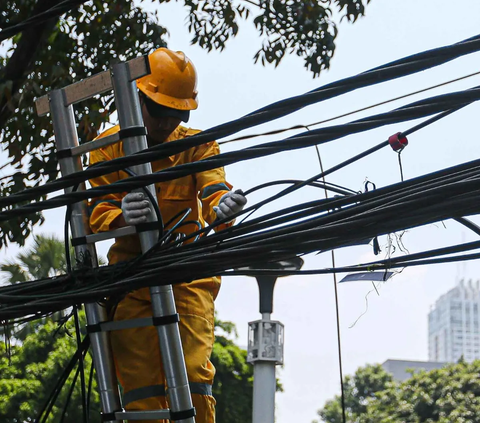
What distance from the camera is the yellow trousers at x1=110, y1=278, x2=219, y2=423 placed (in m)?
3.54

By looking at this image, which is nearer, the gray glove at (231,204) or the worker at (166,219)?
the gray glove at (231,204)

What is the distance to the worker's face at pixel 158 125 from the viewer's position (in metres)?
3.84

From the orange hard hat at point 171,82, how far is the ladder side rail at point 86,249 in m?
0.41

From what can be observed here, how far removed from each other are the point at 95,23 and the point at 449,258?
4853mm

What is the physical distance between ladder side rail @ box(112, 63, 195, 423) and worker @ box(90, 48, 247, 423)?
0.17m

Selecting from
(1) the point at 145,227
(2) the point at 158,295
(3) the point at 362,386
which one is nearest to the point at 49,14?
(1) the point at 145,227

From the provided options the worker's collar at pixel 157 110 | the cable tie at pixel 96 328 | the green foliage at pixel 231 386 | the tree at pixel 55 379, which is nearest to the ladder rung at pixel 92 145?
the worker's collar at pixel 157 110

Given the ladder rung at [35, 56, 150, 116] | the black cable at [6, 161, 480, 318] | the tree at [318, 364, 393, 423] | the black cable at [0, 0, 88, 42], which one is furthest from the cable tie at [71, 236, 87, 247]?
the tree at [318, 364, 393, 423]

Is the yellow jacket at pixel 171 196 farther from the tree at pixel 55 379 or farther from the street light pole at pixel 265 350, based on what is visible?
the tree at pixel 55 379

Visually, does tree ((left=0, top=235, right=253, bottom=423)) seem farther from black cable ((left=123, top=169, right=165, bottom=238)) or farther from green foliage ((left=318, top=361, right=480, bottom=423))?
green foliage ((left=318, top=361, right=480, bottom=423))

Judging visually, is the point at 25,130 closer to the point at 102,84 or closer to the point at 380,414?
the point at 102,84

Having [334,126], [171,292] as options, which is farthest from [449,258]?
[171,292]

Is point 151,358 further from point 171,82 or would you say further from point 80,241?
point 171,82

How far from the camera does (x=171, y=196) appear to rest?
3.82 metres
